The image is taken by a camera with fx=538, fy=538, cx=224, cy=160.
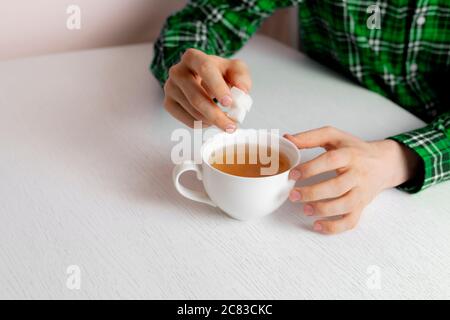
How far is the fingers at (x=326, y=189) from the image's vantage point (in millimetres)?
551

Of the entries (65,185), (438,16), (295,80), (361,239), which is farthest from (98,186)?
(438,16)

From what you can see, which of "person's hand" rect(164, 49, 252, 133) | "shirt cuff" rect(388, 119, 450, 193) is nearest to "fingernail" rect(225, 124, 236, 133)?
"person's hand" rect(164, 49, 252, 133)

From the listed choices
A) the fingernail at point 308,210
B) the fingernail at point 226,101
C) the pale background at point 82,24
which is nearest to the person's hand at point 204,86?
the fingernail at point 226,101

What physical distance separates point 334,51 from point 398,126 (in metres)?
0.22

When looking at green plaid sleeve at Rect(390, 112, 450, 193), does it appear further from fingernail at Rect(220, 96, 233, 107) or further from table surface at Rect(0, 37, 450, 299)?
fingernail at Rect(220, 96, 233, 107)

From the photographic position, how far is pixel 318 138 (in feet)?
1.98

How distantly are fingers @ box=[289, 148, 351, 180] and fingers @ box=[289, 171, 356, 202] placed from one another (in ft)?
0.04

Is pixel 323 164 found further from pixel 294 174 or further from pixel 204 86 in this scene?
pixel 204 86

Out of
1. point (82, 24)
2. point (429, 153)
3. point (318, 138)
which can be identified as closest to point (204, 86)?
point (318, 138)

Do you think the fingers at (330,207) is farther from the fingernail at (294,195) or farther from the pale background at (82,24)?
the pale background at (82,24)

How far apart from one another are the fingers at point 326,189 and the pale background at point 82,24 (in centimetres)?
67
